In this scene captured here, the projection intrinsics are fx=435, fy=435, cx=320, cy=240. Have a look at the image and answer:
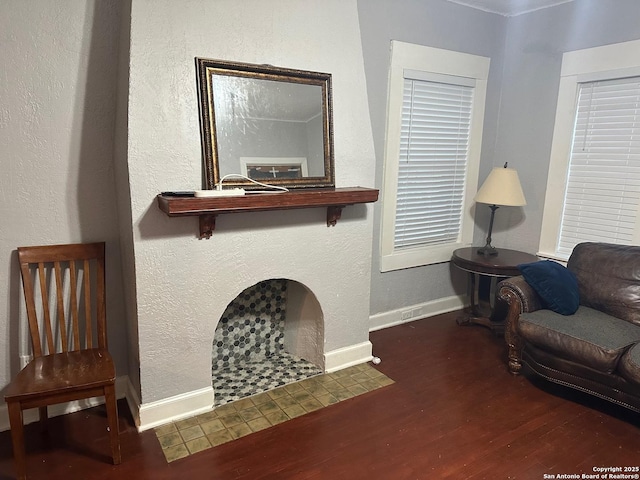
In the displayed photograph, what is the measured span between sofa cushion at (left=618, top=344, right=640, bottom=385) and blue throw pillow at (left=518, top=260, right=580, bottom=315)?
0.45 meters

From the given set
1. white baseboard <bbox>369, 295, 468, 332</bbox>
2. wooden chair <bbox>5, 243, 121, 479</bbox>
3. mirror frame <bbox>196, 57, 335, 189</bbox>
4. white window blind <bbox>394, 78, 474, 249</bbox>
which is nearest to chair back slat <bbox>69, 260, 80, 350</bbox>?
wooden chair <bbox>5, 243, 121, 479</bbox>

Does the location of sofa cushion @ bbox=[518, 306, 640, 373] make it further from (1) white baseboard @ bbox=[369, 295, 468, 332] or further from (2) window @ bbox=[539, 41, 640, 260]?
(1) white baseboard @ bbox=[369, 295, 468, 332]

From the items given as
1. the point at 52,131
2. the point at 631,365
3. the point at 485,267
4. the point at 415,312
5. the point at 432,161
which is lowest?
the point at 415,312

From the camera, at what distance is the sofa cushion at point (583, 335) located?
8.00 feet

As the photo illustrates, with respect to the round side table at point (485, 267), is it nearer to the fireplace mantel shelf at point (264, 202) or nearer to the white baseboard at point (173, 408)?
the fireplace mantel shelf at point (264, 202)

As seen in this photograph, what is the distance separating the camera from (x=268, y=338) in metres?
3.15

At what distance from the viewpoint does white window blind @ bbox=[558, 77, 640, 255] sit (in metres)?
3.12

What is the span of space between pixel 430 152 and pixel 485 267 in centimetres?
104

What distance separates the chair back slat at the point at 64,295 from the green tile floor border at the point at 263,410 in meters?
0.64

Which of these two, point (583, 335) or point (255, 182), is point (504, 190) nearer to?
point (583, 335)

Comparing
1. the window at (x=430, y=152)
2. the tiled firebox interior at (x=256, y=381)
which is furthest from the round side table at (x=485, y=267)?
the tiled firebox interior at (x=256, y=381)

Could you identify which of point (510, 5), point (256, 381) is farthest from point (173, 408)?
point (510, 5)

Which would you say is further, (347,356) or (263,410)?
(347,356)

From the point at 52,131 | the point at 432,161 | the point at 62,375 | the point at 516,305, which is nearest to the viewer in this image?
the point at 62,375
